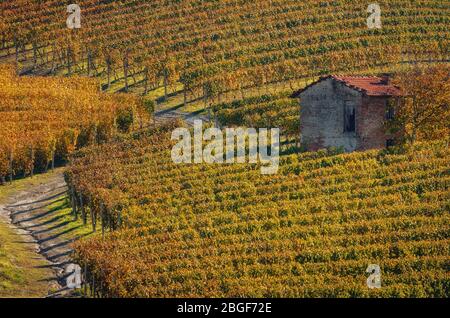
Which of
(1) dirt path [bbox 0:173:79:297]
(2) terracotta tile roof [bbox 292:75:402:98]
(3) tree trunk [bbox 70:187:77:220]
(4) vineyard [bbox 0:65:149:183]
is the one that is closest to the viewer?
(1) dirt path [bbox 0:173:79:297]

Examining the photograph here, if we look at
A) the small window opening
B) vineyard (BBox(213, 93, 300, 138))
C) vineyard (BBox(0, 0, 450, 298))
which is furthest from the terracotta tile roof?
vineyard (BBox(213, 93, 300, 138))

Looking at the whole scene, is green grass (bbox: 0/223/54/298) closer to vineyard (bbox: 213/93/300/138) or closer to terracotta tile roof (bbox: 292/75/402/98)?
vineyard (bbox: 213/93/300/138)

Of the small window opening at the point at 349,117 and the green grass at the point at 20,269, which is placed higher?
the small window opening at the point at 349,117

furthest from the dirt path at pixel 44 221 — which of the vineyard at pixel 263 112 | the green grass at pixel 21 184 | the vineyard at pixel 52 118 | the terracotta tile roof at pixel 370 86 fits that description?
the terracotta tile roof at pixel 370 86

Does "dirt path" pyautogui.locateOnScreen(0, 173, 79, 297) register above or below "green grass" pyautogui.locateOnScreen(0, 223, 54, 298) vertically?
above

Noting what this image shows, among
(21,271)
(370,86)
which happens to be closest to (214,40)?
(370,86)

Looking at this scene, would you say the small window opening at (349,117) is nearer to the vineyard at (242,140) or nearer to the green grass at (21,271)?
→ the vineyard at (242,140)
